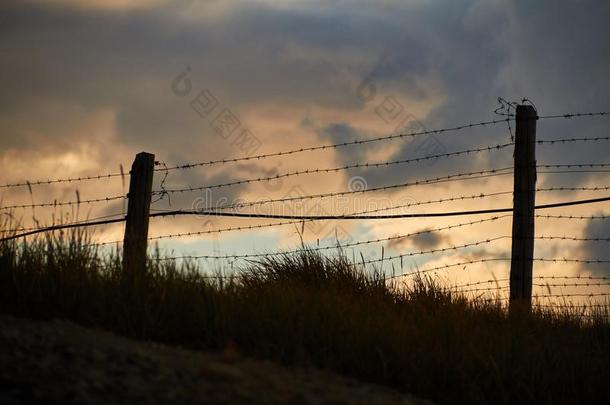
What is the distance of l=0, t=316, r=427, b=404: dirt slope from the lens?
3.24 metres

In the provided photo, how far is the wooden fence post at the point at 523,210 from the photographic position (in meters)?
6.95

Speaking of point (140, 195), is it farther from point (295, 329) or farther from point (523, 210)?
point (523, 210)

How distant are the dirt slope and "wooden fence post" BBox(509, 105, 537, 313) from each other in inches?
131

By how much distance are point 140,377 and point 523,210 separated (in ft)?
15.4

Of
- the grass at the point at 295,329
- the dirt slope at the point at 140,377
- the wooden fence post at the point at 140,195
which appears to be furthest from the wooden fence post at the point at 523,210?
the wooden fence post at the point at 140,195

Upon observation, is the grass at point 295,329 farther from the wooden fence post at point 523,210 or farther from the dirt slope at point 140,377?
the wooden fence post at point 523,210

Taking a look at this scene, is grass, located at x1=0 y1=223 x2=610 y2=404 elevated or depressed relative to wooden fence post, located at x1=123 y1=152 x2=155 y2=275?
depressed

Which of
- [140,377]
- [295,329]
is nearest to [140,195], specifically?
[295,329]

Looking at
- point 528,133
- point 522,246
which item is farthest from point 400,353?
point 528,133

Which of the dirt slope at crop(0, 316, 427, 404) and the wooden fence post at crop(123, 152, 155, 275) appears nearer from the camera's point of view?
the dirt slope at crop(0, 316, 427, 404)

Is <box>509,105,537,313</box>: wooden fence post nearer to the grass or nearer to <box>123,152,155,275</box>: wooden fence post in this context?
the grass

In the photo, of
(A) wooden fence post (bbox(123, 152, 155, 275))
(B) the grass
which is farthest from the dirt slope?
(A) wooden fence post (bbox(123, 152, 155, 275))

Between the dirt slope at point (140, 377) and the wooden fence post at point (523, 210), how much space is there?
3328 millimetres

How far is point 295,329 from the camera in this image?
446cm
